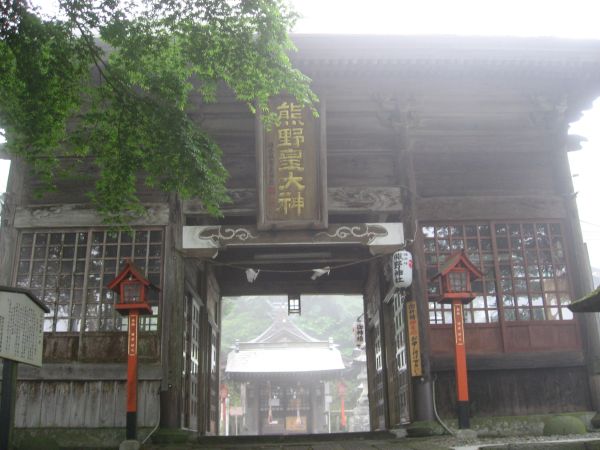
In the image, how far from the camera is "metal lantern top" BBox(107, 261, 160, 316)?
10.0m

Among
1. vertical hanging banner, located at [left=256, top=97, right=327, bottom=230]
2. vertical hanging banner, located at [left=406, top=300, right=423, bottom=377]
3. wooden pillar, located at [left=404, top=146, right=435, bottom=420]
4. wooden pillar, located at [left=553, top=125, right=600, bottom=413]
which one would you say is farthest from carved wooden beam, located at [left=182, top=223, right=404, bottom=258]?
wooden pillar, located at [left=553, top=125, right=600, bottom=413]

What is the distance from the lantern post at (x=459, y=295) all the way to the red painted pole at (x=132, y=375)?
16.7ft

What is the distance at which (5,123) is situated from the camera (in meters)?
8.06

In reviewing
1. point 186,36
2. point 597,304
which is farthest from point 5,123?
point 597,304

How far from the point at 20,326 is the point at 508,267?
8482mm

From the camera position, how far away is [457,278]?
1031 centimetres

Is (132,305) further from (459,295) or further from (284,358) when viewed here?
(284,358)

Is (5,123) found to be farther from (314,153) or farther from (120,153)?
(314,153)

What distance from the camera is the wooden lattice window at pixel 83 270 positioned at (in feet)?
36.3

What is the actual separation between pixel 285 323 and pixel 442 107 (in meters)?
31.3

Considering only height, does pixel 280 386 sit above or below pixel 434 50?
below

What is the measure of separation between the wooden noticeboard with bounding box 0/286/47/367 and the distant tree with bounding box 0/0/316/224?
6.65 ft

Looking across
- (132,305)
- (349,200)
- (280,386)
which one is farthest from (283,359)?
(132,305)

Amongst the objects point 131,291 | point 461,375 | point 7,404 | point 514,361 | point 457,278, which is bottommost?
point 7,404
